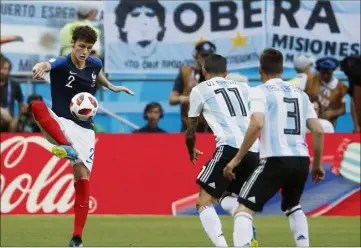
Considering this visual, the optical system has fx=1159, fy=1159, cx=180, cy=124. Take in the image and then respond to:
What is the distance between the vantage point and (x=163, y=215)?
18125 millimetres

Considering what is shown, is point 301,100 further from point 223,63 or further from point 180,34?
point 180,34

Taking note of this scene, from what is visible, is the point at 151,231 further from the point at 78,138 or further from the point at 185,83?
the point at 185,83

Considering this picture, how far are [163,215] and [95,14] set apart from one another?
341 centimetres

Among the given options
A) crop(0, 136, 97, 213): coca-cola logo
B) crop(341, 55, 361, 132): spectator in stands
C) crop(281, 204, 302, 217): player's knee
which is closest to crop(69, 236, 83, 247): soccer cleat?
crop(281, 204, 302, 217): player's knee

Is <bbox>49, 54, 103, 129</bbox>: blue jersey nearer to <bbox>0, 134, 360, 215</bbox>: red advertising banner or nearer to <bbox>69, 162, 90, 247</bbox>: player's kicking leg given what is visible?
<bbox>69, 162, 90, 247</bbox>: player's kicking leg

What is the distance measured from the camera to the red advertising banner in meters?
18.1

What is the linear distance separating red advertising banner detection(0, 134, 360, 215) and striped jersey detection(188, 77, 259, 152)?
6026 mm

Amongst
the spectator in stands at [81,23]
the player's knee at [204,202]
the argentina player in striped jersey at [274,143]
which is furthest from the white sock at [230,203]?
the spectator in stands at [81,23]

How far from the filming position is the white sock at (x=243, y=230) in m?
10.3

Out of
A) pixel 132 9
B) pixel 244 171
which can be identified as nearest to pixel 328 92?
pixel 132 9

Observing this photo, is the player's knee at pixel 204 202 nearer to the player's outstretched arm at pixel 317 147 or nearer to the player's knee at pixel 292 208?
the player's knee at pixel 292 208

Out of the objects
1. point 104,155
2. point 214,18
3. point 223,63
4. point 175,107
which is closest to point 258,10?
point 214,18

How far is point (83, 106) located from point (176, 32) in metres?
6.75

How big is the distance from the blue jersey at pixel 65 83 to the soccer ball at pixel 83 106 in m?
0.13
